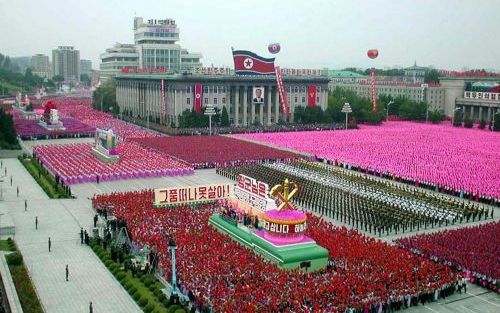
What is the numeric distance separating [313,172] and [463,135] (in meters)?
35.5

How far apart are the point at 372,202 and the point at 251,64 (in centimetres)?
5191

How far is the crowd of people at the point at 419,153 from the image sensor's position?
4206 cm

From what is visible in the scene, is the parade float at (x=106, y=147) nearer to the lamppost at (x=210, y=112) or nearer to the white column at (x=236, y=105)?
the lamppost at (x=210, y=112)

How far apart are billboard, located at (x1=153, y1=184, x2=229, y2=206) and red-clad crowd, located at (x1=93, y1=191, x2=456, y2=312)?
4273 millimetres

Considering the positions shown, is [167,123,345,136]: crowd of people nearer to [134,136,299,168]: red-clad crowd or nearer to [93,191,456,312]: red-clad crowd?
[134,136,299,168]: red-clad crowd

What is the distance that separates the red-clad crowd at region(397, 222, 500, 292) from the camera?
2316cm

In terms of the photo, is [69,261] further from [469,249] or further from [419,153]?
[419,153]

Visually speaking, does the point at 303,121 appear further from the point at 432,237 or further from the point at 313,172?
the point at 432,237

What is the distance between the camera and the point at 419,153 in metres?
55.5

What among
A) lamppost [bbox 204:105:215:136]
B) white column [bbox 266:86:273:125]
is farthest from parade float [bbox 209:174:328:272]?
white column [bbox 266:86:273:125]

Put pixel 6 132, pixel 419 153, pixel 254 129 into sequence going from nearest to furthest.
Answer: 1. pixel 419 153
2. pixel 6 132
3. pixel 254 129

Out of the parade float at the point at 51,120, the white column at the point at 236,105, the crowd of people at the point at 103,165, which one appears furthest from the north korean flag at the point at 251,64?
the crowd of people at the point at 103,165

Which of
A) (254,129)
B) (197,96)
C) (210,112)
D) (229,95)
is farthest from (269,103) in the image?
(210,112)

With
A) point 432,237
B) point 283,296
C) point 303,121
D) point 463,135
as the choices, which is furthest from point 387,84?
point 283,296
